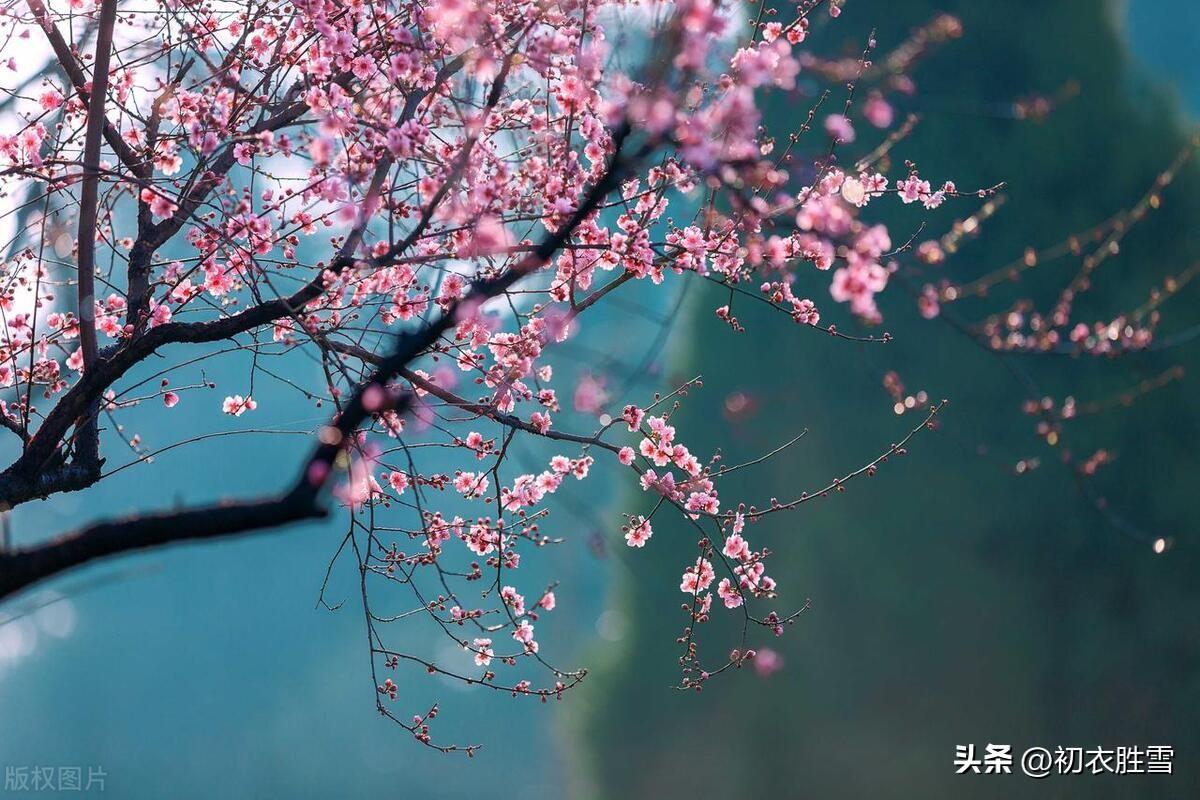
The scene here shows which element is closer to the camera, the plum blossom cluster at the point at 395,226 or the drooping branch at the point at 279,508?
the drooping branch at the point at 279,508

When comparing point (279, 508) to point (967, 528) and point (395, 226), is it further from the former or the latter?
point (967, 528)

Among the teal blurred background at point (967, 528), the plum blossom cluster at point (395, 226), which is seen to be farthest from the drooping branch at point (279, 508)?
the teal blurred background at point (967, 528)

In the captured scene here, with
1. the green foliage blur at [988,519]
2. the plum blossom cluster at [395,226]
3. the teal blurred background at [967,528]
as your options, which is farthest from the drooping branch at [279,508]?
the green foliage blur at [988,519]

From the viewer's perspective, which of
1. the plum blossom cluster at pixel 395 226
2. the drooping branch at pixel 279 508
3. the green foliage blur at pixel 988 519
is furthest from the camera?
the green foliage blur at pixel 988 519

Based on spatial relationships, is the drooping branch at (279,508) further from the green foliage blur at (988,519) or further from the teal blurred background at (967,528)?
the green foliage blur at (988,519)

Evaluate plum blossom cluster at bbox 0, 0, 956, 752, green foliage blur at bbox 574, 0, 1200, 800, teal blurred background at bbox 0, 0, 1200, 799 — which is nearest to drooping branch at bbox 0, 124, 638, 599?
plum blossom cluster at bbox 0, 0, 956, 752

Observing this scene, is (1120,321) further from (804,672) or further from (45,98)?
(804,672)

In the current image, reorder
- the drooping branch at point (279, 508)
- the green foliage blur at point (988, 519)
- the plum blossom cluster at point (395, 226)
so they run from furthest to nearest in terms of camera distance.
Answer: the green foliage blur at point (988, 519), the plum blossom cluster at point (395, 226), the drooping branch at point (279, 508)

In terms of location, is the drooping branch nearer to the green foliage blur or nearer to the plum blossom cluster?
the plum blossom cluster

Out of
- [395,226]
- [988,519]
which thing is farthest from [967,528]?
[395,226]

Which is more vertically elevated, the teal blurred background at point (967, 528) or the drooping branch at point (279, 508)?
the teal blurred background at point (967, 528)

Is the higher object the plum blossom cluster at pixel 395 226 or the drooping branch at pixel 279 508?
the plum blossom cluster at pixel 395 226

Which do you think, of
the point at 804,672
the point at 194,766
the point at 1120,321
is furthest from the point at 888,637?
the point at 194,766

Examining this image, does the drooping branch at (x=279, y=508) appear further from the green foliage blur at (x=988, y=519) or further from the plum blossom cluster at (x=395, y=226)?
the green foliage blur at (x=988, y=519)
